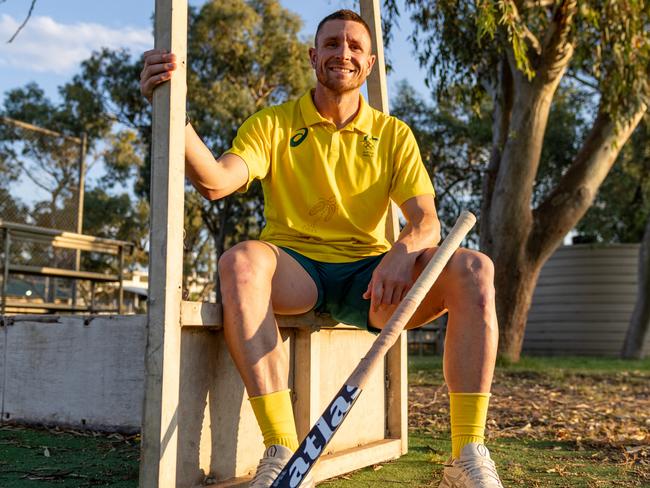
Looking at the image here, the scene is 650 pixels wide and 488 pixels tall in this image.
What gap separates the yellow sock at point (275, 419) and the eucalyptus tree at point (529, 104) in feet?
16.8

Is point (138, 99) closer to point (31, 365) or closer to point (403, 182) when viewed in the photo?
point (31, 365)

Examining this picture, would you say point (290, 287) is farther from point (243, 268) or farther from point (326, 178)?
point (326, 178)

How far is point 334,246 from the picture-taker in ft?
7.11

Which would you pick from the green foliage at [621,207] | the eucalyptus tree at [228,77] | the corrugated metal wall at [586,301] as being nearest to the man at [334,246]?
the green foliage at [621,207]

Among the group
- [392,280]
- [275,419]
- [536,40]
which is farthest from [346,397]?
[536,40]

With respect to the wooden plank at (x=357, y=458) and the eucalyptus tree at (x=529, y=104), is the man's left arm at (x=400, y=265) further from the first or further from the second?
the eucalyptus tree at (x=529, y=104)

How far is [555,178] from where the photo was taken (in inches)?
616

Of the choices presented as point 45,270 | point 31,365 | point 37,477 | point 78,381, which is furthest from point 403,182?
point 45,270

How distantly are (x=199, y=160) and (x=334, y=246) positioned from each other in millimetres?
511

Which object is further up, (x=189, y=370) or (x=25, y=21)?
(x=25, y=21)

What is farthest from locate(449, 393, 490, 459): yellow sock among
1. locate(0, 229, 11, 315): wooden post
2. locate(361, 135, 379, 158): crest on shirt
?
locate(0, 229, 11, 315): wooden post

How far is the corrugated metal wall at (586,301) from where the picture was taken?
45.1ft

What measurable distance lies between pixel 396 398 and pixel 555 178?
1385 cm

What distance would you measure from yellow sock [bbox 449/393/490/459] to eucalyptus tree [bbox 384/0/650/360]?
4939 mm
